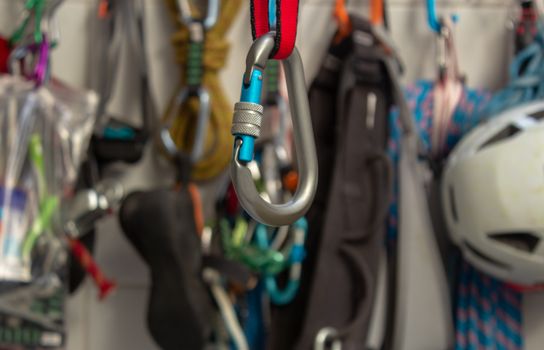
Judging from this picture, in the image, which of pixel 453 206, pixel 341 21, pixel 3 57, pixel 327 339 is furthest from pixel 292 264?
pixel 3 57

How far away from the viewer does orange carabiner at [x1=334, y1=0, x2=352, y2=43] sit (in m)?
0.93

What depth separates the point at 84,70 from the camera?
1.02 meters

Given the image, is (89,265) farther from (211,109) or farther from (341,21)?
(341,21)

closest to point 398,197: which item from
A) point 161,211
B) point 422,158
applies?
point 422,158

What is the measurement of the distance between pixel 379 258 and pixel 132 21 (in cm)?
55

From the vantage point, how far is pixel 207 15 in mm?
960

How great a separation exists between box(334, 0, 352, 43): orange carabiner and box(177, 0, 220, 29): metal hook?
0.20 meters

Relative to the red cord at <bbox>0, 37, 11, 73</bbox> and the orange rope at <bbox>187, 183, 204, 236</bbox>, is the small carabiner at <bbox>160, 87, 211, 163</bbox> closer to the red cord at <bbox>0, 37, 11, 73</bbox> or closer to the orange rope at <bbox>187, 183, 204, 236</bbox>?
the orange rope at <bbox>187, 183, 204, 236</bbox>

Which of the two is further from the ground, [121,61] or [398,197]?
[121,61]

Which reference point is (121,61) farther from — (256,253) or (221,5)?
(256,253)

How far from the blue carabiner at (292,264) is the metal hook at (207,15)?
34cm

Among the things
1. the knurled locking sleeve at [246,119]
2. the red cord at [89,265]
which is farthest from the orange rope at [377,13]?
the knurled locking sleeve at [246,119]

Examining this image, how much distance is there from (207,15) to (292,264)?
0.42 m

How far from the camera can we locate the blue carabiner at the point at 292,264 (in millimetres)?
853
